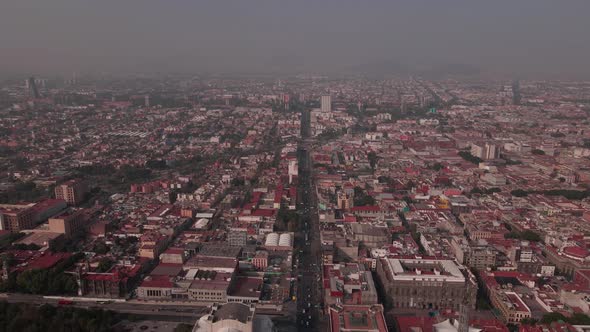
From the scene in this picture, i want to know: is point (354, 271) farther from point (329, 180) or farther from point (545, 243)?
point (329, 180)

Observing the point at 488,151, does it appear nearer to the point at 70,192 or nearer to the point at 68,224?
A: the point at 70,192

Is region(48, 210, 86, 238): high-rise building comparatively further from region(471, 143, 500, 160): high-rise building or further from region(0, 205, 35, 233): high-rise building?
region(471, 143, 500, 160): high-rise building

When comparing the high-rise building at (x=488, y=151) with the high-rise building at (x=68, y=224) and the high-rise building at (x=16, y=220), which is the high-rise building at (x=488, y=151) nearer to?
the high-rise building at (x=68, y=224)

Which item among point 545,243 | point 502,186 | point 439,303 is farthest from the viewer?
point 502,186

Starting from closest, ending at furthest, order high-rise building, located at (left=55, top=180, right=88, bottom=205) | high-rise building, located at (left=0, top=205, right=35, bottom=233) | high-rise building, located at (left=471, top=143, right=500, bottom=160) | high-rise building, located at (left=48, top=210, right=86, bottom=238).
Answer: high-rise building, located at (left=48, top=210, right=86, bottom=238) < high-rise building, located at (left=0, top=205, right=35, bottom=233) < high-rise building, located at (left=55, top=180, right=88, bottom=205) < high-rise building, located at (left=471, top=143, right=500, bottom=160)

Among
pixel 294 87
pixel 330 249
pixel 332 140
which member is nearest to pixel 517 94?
pixel 294 87

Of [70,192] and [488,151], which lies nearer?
[70,192]

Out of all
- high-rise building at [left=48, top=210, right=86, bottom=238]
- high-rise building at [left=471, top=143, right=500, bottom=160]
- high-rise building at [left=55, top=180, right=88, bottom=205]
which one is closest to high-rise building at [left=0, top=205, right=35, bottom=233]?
high-rise building at [left=48, top=210, right=86, bottom=238]

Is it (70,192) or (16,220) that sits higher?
(70,192)

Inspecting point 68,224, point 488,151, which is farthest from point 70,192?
point 488,151

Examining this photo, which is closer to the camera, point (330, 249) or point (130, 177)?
point (330, 249)

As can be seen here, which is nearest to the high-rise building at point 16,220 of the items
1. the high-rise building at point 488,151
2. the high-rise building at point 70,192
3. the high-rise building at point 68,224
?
the high-rise building at point 68,224
